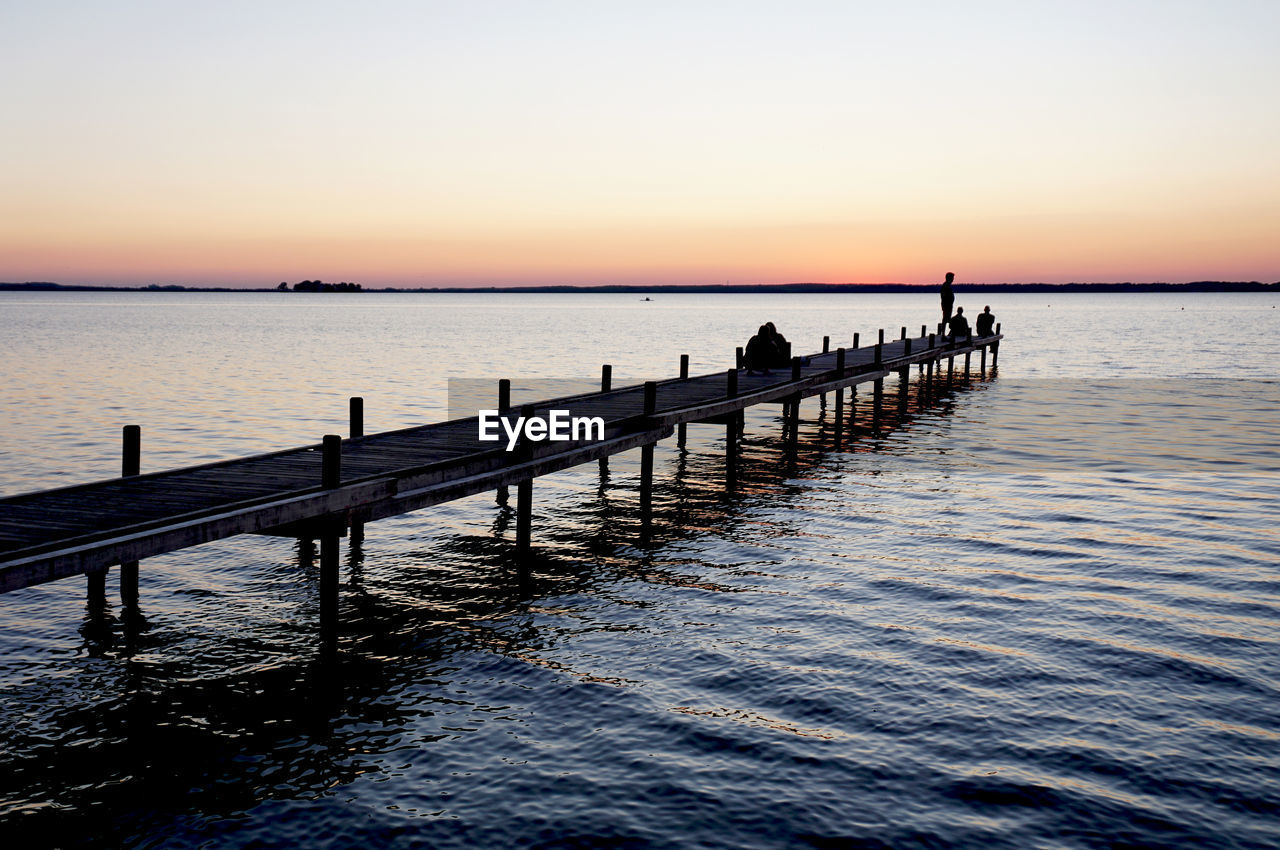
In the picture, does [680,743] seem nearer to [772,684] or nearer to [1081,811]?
[772,684]

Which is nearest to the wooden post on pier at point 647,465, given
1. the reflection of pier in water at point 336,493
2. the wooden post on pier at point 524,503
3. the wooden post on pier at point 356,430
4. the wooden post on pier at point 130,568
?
the reflection of pier in water at point 336,493

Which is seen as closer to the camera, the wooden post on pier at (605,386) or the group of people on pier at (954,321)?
the wooden post on pier at (605,386)

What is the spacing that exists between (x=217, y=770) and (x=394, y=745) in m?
1.42

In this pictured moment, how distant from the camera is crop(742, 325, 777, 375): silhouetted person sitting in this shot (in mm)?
Result: 25750

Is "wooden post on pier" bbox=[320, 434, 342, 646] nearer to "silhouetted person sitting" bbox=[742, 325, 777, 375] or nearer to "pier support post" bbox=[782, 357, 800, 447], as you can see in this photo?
"pier support post" bbox=[782, 357, 800, 447]

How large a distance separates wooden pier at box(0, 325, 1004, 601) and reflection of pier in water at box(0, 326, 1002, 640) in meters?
0.02

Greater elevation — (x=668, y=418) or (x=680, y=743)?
(x=668, y=418)

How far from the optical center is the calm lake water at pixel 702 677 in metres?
7.89

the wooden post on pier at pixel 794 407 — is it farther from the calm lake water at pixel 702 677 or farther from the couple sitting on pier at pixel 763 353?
the calm lake water at pixel 702 677

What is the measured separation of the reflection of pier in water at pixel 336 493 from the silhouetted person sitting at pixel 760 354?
2216 mm

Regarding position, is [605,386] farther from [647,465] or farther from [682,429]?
[647,465]

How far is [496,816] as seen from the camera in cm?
786

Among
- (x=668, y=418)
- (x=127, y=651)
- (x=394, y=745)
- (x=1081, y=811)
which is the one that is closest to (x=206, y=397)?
(x=668, y=418)

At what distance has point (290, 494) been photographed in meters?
10.8
